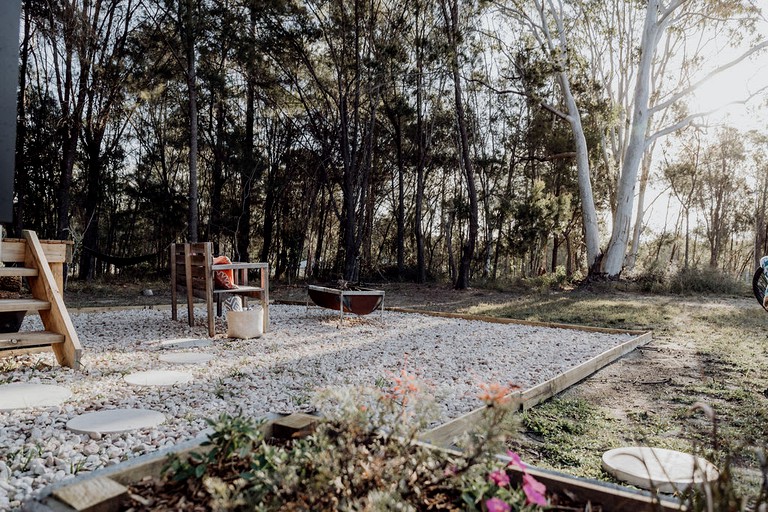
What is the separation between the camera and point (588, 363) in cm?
350

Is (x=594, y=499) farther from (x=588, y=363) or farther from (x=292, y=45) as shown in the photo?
(x=292, y=45)

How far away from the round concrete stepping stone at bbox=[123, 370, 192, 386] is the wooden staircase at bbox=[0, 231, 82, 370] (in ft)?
1.42

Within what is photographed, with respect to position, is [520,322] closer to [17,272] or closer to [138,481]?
[17,272]

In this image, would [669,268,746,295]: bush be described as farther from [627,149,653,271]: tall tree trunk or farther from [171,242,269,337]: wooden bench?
[171,242,269,337]: wooden bench

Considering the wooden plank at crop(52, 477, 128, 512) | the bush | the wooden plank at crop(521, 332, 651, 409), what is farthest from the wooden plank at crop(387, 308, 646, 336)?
the bush

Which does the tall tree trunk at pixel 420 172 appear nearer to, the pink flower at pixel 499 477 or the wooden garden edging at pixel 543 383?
the wooden garden edging at pixel 543 383

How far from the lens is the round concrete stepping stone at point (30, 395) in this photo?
2.37 m

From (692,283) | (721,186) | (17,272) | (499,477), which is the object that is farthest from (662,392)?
(721,186)

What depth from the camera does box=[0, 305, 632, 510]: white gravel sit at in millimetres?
1906

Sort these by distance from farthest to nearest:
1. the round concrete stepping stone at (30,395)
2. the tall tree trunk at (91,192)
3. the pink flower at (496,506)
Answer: the tall tree trunk at (91,192) < the round concrete stepping stone at (30,395) < the pink flower at (496,506)

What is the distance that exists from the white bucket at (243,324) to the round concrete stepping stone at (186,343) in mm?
236

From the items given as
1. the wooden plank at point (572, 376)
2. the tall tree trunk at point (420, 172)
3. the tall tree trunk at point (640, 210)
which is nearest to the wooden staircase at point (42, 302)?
the wooden plank at point (572, 376)

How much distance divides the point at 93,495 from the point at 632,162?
12.4 m

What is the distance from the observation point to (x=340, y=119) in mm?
10867
